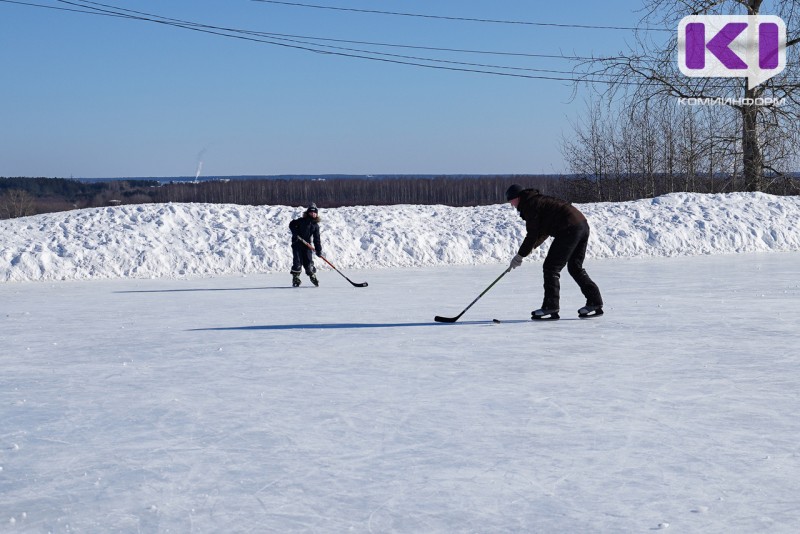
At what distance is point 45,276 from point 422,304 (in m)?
7.46

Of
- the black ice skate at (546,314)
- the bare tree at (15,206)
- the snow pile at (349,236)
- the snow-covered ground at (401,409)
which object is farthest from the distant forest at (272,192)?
the black ice skate at (546,314)

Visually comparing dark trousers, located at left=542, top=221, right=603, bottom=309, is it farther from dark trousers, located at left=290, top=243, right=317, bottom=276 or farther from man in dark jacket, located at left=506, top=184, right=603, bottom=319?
dark trousers, located at left=290, top=243, right=317, bottom=276

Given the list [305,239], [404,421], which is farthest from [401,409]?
[305,239]

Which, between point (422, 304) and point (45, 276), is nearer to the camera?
point (422, 304)

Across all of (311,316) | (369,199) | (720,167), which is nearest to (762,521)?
(311,316)

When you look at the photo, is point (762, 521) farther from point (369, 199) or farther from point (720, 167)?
point (369, 199)

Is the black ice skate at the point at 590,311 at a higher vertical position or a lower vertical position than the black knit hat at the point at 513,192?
lower

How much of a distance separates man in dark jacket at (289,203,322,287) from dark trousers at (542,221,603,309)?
4545mm

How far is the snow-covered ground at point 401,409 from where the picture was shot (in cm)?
326

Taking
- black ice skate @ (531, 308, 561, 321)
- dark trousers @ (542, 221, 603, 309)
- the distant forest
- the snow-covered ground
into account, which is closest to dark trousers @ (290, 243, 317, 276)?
the snow-covered ground

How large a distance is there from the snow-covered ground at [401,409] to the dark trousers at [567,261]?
1.11ft

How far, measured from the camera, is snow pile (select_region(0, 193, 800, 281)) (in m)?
14.9

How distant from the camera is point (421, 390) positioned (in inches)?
208

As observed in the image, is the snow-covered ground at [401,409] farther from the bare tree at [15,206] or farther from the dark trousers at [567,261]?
the bare tree at [15,206]
